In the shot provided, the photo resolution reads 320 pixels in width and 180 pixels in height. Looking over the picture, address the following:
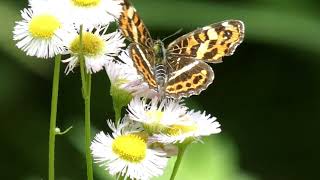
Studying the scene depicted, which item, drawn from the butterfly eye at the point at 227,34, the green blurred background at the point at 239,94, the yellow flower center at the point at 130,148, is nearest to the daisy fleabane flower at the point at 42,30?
the yellow flower center at the point at 130,148

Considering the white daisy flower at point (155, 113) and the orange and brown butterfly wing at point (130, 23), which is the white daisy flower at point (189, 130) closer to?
the white daisy flower at point (155, 113)

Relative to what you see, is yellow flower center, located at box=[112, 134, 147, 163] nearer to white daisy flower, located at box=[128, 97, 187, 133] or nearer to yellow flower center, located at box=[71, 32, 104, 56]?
white daisy flower, located at box=[128, 97, 187, 133]

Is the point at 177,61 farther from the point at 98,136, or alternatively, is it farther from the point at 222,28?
the point at 98,136

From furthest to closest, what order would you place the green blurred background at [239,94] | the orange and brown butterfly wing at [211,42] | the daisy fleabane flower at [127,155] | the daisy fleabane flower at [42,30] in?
1. the green blurred background at [239,94]
2. the orange and brown butterfly wing at [211,42]
3. the daisy fleabane flower at [42,30]
4. the daisy fleabane flower at [127,155]

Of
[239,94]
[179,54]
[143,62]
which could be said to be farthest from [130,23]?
[239,94]

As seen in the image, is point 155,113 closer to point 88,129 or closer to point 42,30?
point 88,129

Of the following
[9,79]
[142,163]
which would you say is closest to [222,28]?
[142,163]
